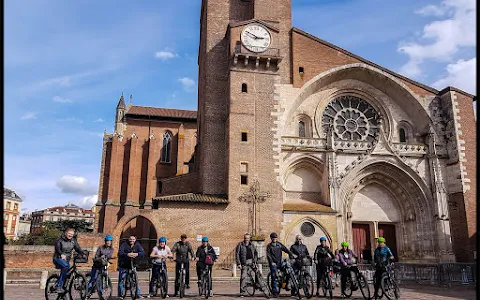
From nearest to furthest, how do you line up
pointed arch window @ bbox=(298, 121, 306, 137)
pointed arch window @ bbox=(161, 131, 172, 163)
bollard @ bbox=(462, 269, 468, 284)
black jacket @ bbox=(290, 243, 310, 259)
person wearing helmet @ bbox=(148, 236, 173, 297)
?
1. person wearing helmet @ bbox=(148, 236, 173, 297)
2. black jacket @ bbox=(290, 243, 310, 259)
3. bollard @ bbox=(462, 269, 468, 284)
4. pointed arch window @ bbox=(298, 121, 306, 137)
5. pointed arch window @ bbox=(161, 131, 172, 163)

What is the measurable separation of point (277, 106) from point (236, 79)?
296 centimetres

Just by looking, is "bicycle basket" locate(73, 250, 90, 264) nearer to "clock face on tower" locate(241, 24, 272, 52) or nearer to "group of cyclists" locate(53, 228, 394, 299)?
"group of cyclists" locate(53, 228, 394, 299)

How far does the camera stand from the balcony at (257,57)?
23.6m

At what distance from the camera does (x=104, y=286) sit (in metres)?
9.86

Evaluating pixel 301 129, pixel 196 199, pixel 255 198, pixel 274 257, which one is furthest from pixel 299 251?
pixel 301 129

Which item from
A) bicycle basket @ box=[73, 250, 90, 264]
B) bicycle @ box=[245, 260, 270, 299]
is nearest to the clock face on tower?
bicycle @ box=[245, 260, 270, 299]

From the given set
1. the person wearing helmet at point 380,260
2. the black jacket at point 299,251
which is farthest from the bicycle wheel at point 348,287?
the black jacket at point 299,251

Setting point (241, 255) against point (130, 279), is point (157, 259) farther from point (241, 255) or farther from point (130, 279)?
point (241, 255)


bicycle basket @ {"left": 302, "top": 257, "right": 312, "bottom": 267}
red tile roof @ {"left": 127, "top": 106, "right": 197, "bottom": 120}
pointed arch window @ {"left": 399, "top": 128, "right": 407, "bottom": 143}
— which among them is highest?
red tile roof @ {"left": 127, "top": 106, "right": 197, "bottom": 120}

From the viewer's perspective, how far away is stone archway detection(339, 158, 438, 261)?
78.3 feet

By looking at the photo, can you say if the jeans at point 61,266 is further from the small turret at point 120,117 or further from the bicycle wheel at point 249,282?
the small turret at point 120,117

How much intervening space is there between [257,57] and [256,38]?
1399 mm

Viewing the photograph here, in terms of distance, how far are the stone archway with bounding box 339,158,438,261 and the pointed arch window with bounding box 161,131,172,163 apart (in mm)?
22521

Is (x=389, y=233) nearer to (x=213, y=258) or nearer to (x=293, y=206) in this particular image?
(x=293, y=206)
